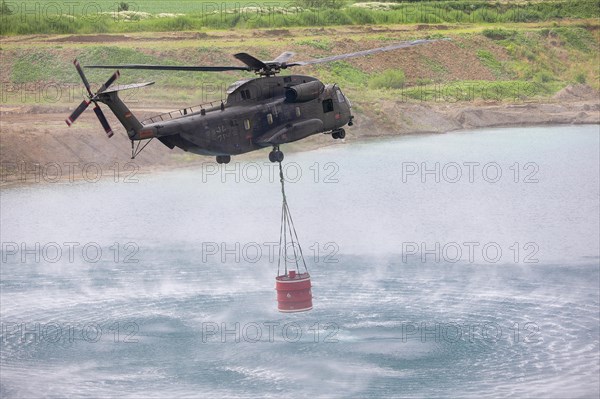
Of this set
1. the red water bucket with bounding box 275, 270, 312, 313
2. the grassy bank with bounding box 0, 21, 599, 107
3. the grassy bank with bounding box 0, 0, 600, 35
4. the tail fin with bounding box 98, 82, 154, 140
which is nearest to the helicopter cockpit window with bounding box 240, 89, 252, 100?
the tail fin with bounding box 98, 82, 154, 140

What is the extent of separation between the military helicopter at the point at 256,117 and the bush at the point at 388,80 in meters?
87.5

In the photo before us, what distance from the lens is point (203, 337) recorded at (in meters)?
89.7

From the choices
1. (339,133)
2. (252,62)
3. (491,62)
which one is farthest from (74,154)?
(252,62)

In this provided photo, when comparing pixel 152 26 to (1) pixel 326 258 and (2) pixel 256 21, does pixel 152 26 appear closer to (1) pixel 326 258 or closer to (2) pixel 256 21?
(2) pixel 256 21

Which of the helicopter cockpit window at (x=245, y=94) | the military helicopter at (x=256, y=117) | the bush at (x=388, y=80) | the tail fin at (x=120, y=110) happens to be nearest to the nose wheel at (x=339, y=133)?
the military helicopter at (x=256, y=117)

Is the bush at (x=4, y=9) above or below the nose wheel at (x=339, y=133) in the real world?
above

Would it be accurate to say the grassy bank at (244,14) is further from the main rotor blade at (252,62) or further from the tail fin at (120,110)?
the tail fin at (120,110)

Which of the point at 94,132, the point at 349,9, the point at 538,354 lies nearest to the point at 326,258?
the point at 538,354

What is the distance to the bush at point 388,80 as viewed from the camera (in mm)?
151750

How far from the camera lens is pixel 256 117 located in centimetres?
6088

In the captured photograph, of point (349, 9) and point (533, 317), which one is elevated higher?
point (349, 9)

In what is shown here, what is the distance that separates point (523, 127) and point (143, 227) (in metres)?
57.4

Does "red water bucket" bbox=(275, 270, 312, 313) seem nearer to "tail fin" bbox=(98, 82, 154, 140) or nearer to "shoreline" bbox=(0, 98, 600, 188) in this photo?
"tail fin" bbox=(98, 82, 154, 140)

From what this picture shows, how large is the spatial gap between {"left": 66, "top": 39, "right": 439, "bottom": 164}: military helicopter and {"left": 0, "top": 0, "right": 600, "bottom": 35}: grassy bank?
8941 cm
